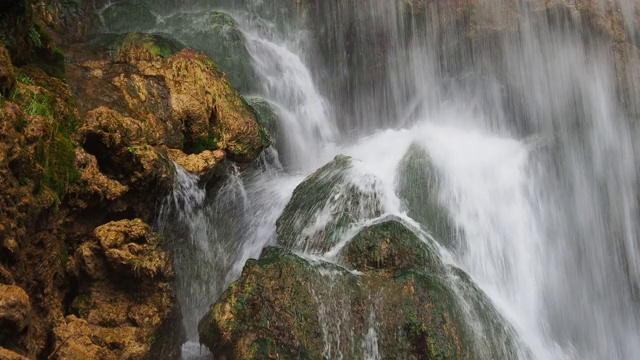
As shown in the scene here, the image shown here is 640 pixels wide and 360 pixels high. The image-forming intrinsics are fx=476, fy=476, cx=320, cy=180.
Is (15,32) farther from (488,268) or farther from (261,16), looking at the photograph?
(261,16)

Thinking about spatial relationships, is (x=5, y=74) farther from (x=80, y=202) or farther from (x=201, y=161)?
(x=201, y=161)

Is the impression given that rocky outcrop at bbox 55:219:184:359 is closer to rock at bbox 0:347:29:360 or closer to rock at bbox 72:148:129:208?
rock at bbox 72:148:129:208

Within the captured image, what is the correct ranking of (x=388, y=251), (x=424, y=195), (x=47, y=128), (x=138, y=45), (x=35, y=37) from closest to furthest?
(x=47, y=128) → (x=35, y=37) → (x=388, y=251) → (x=424, y=195) → (x=138, y=45)

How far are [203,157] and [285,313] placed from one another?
10.5ft

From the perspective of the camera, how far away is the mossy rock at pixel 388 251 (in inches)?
258

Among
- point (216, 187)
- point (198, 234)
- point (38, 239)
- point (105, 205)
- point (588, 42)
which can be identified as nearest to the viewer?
point (38, 239)

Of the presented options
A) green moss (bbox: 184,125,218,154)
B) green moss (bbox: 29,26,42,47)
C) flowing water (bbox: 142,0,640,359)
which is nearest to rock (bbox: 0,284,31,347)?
flowing water (bbox: 142,0,640,359)

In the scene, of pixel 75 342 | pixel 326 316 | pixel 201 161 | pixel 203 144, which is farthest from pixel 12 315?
pixel 203 144

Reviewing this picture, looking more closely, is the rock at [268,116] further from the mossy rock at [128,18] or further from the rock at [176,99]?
the mossy rock at [128,18]

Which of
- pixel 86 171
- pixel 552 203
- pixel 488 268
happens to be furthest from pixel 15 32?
pixel 552 203

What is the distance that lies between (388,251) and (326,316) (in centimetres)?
147

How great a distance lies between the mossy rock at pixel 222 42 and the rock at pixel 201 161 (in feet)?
13.5

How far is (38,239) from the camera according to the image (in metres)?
4.71

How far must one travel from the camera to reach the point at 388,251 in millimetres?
6609
